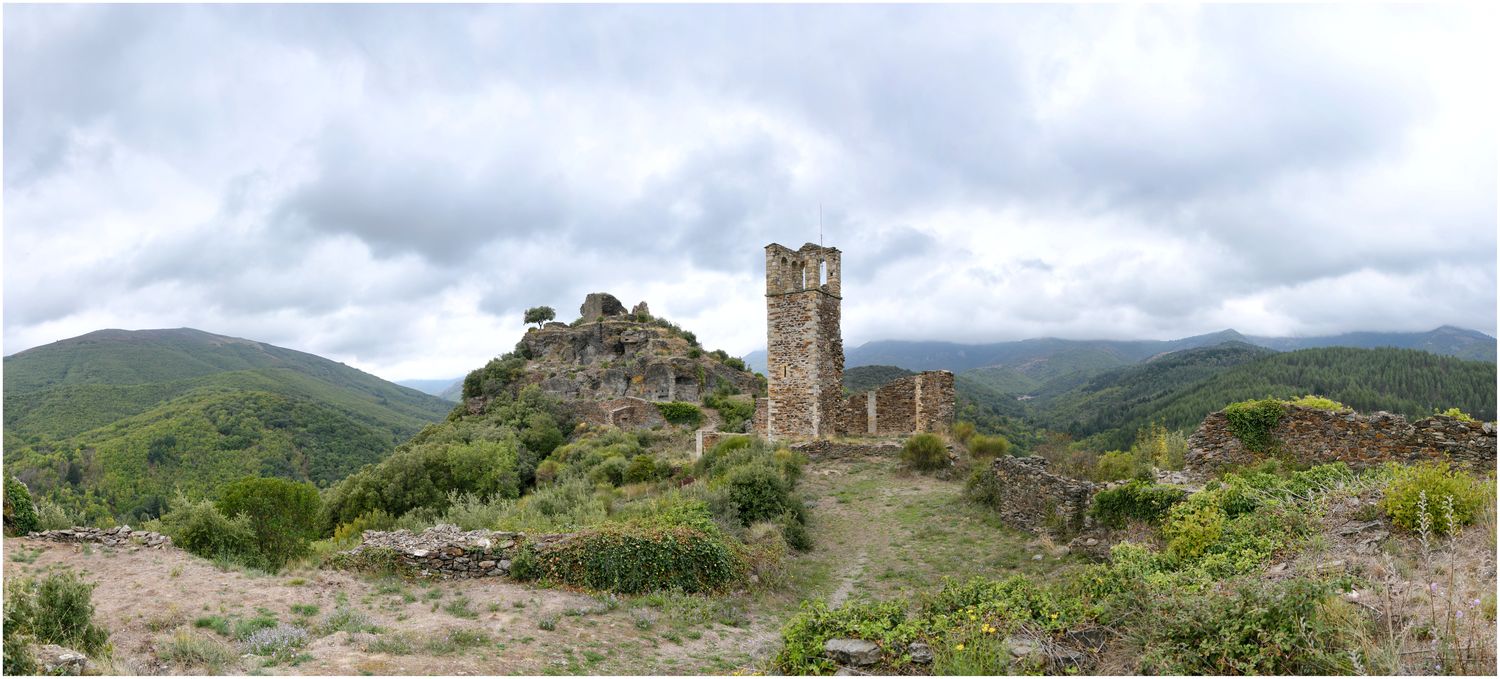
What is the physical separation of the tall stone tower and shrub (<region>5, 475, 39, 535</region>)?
14464 millimetres

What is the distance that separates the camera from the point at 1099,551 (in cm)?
975

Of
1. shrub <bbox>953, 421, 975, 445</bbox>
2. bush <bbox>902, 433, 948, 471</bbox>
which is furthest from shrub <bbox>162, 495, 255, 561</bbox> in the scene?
shrub <bbox>953, 421, 975, 445</bbox>

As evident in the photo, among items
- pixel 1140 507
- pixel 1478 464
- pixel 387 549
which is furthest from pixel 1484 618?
pixel 387 549

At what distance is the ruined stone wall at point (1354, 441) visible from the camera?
9.20 meters

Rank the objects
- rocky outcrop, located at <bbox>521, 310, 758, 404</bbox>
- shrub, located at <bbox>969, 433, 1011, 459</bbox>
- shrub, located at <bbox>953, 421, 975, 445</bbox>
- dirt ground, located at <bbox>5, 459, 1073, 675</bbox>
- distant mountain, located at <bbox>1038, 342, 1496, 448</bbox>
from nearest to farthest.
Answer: dirt ground, located at <bbox>5, 459, 1073, 675</bbox>
shrub, located at <bbox>969, 433, 1011, 459</bbox>
shrub, located at <bbox>953, 421, 975, 445</bbox>
distant mountain, located at <bbox>1038, 342, 1496, 448</bbox>
rocky outcrop, located at <bbox>521, 310, 758, 404</bbox>

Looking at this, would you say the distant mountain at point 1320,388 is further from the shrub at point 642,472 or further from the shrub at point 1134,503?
the shrub at point 642,472

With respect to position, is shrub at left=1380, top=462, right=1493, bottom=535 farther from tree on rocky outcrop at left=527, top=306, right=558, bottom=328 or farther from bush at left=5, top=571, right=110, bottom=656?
tree on rocky outcrop at left=527, top=306, right=558, bottom=328

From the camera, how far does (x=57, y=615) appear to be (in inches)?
230

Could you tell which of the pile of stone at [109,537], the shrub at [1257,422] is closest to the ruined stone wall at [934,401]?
→ the shrub at [1257,422]

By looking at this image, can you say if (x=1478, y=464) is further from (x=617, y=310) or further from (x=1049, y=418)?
(x=1049, y=418)

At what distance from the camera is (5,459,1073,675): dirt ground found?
6195 mm

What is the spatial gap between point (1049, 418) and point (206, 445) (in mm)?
67483

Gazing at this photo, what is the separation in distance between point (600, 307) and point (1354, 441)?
4732cm

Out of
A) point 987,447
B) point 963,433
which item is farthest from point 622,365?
point 987,447
